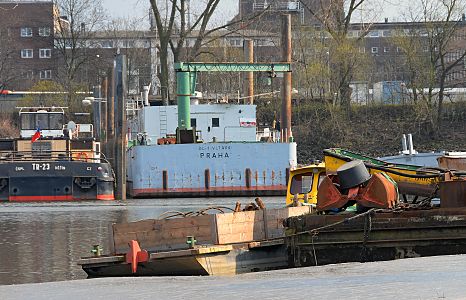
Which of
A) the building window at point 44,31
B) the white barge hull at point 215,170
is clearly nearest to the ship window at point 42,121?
the white barge hull at point 215,170

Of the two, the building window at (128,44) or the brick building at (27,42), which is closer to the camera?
the building window at (128,44)

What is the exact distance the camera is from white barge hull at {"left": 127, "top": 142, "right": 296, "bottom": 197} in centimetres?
4725

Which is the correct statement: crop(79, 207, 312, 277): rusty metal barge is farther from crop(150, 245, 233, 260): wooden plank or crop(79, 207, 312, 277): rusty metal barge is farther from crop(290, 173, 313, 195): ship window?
crop(290, 173, 313, 195): ship window

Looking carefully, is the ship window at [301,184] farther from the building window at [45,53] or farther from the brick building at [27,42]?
the building window at [45,53]

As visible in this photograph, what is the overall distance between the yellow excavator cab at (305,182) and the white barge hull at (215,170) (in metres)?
25.2

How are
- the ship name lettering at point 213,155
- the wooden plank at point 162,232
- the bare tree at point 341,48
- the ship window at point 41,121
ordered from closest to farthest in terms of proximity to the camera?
the wooden plank at point 162,232
the ship name lettering at point 213,155
the ship window at point 41,121
the bare tree at point 341,48

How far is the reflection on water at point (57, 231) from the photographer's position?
19328 millimetres

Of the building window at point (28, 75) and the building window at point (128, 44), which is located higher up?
the building window at point (128, 44)

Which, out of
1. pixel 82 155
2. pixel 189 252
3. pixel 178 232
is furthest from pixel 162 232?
pixel 82 155

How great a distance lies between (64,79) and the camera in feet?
282

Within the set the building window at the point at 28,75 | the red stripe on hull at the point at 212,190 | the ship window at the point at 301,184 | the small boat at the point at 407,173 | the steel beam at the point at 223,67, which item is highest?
the building window at the point at 28,75

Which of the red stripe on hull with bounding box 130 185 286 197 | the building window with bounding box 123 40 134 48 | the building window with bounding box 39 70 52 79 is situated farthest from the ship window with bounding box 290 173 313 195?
the building window with bounding box 39 70 52 79

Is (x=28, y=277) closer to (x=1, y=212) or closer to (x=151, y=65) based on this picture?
(x=1, y=212)

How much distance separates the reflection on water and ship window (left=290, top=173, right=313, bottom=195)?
12.2ft
